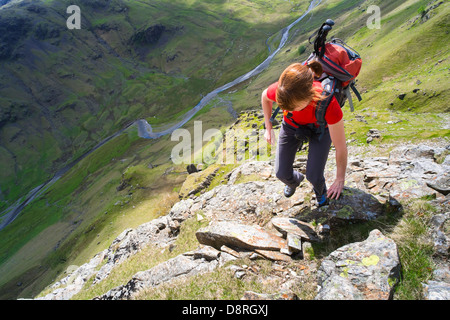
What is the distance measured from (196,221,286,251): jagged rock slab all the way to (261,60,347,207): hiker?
2186 mm

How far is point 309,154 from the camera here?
7684mm

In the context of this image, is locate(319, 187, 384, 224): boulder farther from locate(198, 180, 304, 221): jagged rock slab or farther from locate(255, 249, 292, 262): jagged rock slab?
locate(198, 180, 304, 221): jagged rock slab

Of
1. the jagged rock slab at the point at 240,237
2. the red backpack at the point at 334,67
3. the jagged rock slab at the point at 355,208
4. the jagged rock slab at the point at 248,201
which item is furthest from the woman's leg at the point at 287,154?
the jagged rock slab at the point at 240,237

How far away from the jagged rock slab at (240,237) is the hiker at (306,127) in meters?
2.19

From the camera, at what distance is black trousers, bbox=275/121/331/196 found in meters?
7.32

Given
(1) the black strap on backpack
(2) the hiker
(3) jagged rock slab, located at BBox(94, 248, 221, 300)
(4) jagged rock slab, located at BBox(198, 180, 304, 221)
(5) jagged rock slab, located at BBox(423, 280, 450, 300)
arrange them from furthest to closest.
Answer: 1. (4) jagged rock slab, located at BBox(198, 180, 304, 221)
2. (3) jagged rock slab, located at BBox(94, 248, 221, 300)
3. (1) the black strap on backpack
4. (2) the hiker
5. (5) jagged rock slab, located at BBox(423, 280, 450, 300)

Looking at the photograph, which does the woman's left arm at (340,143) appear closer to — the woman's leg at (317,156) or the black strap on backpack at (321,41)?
the woman's leg at (317,156)

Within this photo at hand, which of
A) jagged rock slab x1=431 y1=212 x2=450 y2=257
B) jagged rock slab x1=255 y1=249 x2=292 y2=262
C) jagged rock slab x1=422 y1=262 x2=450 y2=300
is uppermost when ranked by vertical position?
jagged rock slab x1=431 y1=212 x2=450 y2=257

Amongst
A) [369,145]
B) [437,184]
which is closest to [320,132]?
[437,184]

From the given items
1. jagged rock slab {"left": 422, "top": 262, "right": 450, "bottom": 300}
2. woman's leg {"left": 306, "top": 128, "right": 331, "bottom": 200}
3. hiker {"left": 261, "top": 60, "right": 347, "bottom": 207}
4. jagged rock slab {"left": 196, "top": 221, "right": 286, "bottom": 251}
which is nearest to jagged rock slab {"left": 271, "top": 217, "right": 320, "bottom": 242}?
jagged rock slab {"left": 196, "top": 221, "right": 286, "bottom": 251}

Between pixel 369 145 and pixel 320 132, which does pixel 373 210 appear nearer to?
pixel 320 132

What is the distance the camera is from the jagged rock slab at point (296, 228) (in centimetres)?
777

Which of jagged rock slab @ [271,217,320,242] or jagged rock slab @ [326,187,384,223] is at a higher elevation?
jagged rock slab @ [326,187,384,223]

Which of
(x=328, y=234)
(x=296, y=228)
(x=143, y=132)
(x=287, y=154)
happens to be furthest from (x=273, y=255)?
(x=143, y=132)
